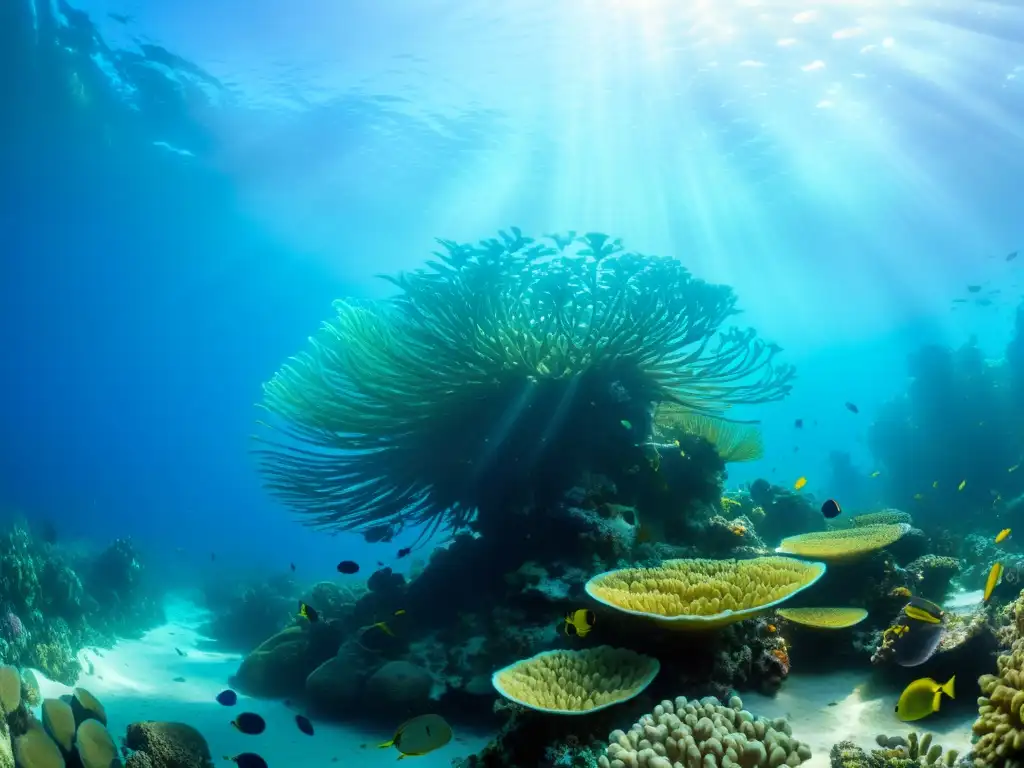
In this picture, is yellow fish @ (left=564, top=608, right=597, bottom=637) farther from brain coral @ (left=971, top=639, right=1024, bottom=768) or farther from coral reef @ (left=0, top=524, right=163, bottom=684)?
coral reef @ (left=0, top=524, right=163, bottom=684)

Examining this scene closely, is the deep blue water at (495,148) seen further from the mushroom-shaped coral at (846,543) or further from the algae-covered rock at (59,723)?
the algae-covered rock at (59,723)

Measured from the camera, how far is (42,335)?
53.9 meters

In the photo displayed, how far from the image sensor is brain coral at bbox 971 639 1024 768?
103 inches

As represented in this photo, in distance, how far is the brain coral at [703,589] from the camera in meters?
3.75

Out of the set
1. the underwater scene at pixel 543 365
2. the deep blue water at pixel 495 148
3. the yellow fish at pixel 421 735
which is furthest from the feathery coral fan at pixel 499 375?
the deep blue water at pixel 495 148

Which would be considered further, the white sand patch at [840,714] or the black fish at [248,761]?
the black fish at [248,761]

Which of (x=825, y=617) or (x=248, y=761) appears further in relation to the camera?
(x=825, y=617)

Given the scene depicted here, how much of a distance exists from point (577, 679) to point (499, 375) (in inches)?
130

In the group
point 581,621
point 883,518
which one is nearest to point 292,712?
point 581,621

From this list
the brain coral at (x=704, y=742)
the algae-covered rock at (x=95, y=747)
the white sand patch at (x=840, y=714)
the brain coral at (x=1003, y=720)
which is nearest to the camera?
the brain coral at (x=1003, y=720)

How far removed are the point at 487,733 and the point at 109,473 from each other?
11601cm

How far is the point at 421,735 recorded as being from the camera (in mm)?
3975

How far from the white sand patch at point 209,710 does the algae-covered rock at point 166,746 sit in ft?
A: 1.71

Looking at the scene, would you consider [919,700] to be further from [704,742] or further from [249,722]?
[249,722]
